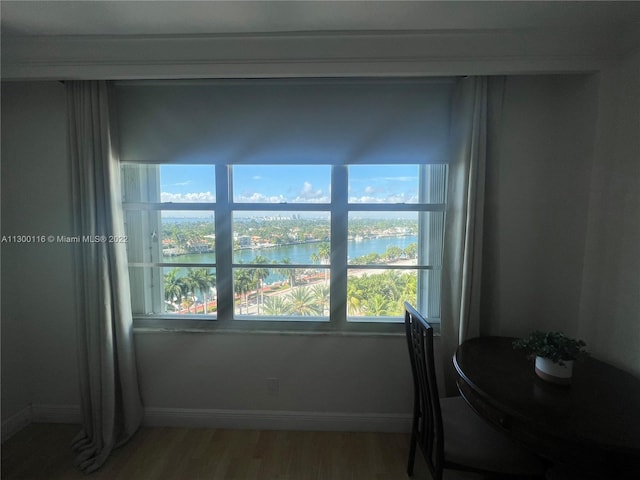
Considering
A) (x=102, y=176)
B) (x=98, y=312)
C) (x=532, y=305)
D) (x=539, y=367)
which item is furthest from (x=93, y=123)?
(x=532, y=305)

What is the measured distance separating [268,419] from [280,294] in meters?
0.84

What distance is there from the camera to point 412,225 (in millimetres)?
1964

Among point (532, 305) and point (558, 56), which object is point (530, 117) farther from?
point (532, 305)

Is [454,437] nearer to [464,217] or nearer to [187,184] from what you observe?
[464,217]

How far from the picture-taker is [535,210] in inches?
70.7

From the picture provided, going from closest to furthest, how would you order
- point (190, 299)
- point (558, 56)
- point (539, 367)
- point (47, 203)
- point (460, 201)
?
point (539, 367), point (558, 56), point (460, 201), point (47, 203), point (190, 299)

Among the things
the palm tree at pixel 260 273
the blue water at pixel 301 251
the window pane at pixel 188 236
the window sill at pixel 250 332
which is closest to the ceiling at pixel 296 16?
the window pane at pixel 188 236

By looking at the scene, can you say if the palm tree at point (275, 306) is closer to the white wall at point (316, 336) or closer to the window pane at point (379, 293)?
the white wall at point (316, 336)

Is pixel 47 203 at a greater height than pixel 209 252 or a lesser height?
greater

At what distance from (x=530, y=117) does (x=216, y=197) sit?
2039 mm

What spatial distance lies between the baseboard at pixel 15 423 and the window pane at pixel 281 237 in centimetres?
178

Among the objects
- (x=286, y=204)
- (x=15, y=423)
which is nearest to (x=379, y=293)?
(x=286, y=204)

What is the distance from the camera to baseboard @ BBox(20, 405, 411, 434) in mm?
1947

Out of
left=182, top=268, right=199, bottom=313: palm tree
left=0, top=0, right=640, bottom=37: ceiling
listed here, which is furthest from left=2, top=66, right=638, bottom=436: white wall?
left=0, top=0, right=640, bottom=37: ceiling
